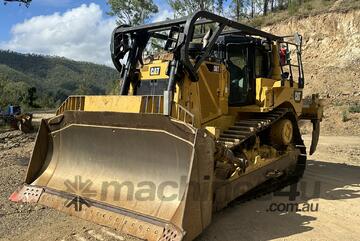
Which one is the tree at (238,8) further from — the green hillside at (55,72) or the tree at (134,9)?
the green hillside at (55,72)

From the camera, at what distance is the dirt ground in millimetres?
5020

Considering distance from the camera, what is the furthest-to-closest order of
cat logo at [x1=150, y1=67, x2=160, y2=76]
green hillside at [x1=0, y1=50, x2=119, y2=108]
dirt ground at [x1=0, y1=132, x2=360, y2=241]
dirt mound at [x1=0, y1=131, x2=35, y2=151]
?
green hillside at [x1=0, y1=50, x2=119, y2=108], dirt mound at [x1=0, y1=131, x2=35, y2=151], cat logo at [x1=150, y1=67, x2=160, y2=76], dirt ground at [x1=0, y1=132, x2=360, y2=241]

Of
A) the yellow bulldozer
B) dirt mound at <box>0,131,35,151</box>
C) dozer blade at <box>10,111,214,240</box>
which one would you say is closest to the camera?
dozer blade at <box>10,111,214,240</box>

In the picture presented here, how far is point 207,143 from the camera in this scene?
4.80 m

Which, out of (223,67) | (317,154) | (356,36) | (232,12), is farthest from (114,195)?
(232,12)

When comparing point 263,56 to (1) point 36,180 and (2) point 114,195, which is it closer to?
(2) point 114,195

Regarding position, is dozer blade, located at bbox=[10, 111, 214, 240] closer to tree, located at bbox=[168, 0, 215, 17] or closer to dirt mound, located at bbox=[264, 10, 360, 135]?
dirt mound, located at bbox=[264, 10, 360, 135]

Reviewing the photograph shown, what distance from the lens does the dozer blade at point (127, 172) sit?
469 centimetres

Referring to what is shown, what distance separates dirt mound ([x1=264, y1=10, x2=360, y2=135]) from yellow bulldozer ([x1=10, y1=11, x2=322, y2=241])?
14.8 m

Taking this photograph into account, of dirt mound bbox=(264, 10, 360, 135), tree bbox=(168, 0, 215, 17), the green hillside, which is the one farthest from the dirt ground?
the green hillside

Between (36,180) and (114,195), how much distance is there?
1577mm

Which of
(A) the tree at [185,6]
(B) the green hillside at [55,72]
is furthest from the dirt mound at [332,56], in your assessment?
(B) the green hillside at [55,72]

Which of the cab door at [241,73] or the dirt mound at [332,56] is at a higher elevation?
the dirt mound at [332,56]

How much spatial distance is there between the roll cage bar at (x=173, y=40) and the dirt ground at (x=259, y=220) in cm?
195
